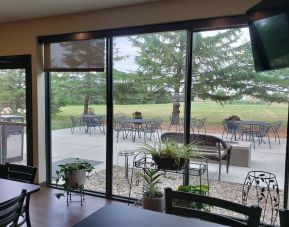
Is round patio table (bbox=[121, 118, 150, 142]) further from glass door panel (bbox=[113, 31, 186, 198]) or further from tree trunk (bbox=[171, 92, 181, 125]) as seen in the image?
tree trunk (bbox=[171, 92, 181, 125])

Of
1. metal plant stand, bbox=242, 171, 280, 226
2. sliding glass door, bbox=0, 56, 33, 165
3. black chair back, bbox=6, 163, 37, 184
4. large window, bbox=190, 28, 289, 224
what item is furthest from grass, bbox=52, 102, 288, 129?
black chair back, bbox=6, 163, 37, 184

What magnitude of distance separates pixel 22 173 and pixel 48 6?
6.90 ft

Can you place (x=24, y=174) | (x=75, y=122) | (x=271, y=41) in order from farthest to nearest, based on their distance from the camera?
(x=75, y=122) → (x=24, y=174) → (x=271, y=41)

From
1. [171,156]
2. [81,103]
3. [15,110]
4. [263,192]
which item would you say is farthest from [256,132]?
[15,110]

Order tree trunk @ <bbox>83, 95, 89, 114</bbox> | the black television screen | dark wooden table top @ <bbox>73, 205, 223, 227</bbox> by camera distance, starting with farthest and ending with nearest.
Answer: tree trunk @ <bbox>83, 95, 89, 114</bbox> → dark wooden table top @ <bbox>73, 205, 223, 227</bbox> → the black television screen

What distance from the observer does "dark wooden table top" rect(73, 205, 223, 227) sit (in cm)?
142

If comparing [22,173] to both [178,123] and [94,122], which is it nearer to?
[94,122]

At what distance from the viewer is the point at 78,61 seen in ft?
13.0

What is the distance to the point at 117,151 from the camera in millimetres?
3912

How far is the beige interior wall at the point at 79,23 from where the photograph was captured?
3.13m

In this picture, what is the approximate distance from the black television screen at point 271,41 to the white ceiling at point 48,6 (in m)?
2.67

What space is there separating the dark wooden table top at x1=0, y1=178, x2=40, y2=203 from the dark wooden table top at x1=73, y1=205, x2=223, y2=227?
73cm

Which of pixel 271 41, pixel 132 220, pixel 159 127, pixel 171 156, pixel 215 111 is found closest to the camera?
pixel 271 41

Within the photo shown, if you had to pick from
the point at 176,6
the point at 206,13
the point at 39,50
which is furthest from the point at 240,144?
the point at 39,50
